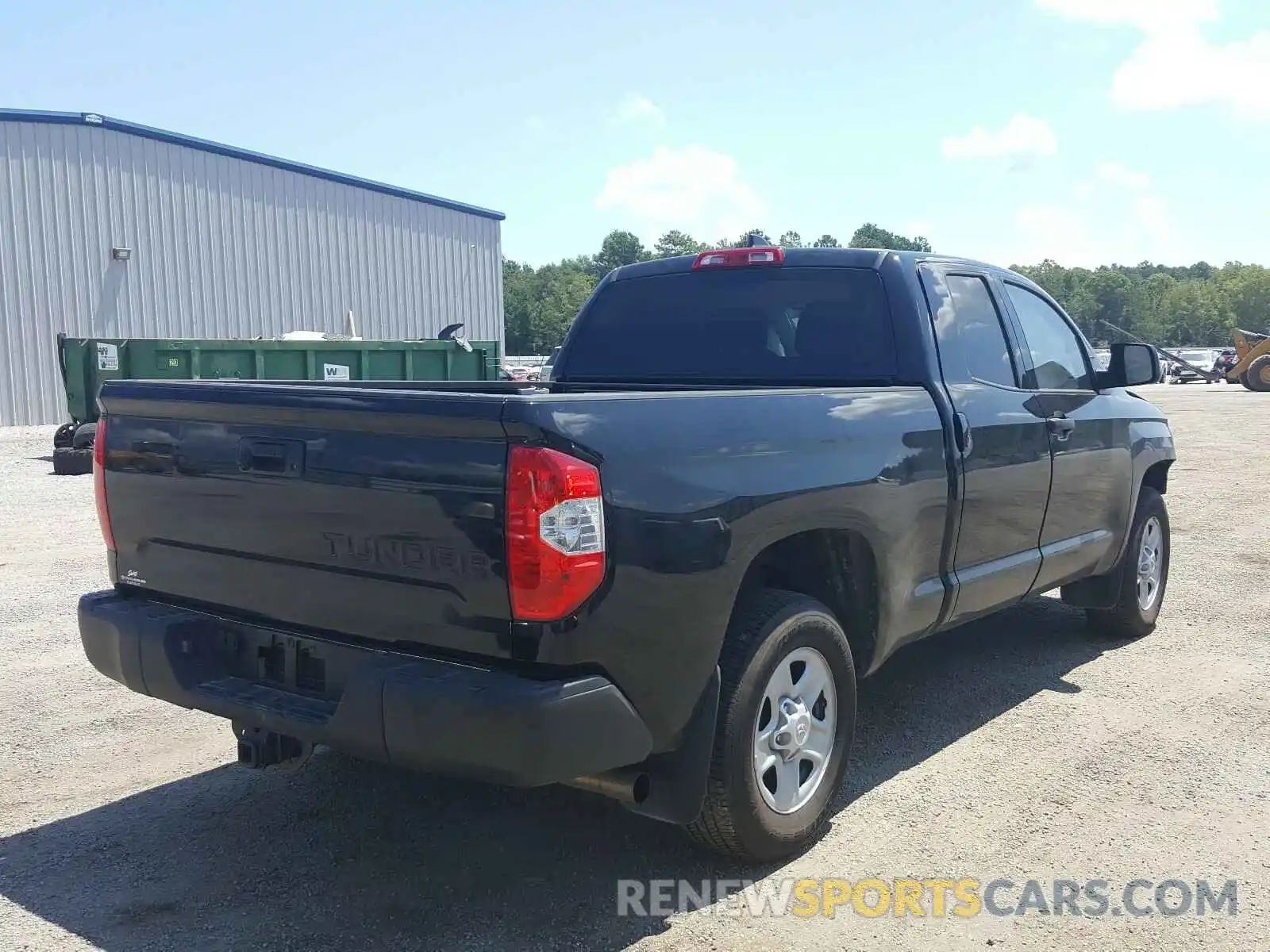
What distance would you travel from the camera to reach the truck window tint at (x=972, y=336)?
4.80m

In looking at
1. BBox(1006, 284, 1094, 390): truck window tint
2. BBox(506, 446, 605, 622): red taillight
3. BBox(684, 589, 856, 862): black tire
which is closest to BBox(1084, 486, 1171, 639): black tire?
BBox(1006, 284, 1094, 390): truck window tint

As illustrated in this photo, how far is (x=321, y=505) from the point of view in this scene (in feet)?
10.6

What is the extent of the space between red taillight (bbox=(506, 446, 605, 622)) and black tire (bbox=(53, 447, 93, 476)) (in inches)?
555

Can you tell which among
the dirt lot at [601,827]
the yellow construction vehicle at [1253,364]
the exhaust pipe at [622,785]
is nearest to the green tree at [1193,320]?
the yellow construction vehicle at [1253,364]

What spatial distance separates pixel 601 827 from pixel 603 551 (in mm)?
1488

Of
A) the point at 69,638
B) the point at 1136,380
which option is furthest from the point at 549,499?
the point at 69,638

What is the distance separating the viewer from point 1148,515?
21.4ft

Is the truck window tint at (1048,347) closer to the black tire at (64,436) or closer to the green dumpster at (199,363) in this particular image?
the green dumpster at (199,363)

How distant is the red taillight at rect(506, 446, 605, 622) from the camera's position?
9.41 feet

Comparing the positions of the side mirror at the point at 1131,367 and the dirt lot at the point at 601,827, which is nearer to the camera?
the dirt lot at the point at 601,827

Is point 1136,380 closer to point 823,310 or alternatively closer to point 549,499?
point 823,310

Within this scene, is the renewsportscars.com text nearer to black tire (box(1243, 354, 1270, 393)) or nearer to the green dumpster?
the green dumpster

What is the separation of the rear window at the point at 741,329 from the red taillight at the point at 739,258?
39mm

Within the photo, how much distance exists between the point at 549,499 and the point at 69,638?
4788 millimetres
